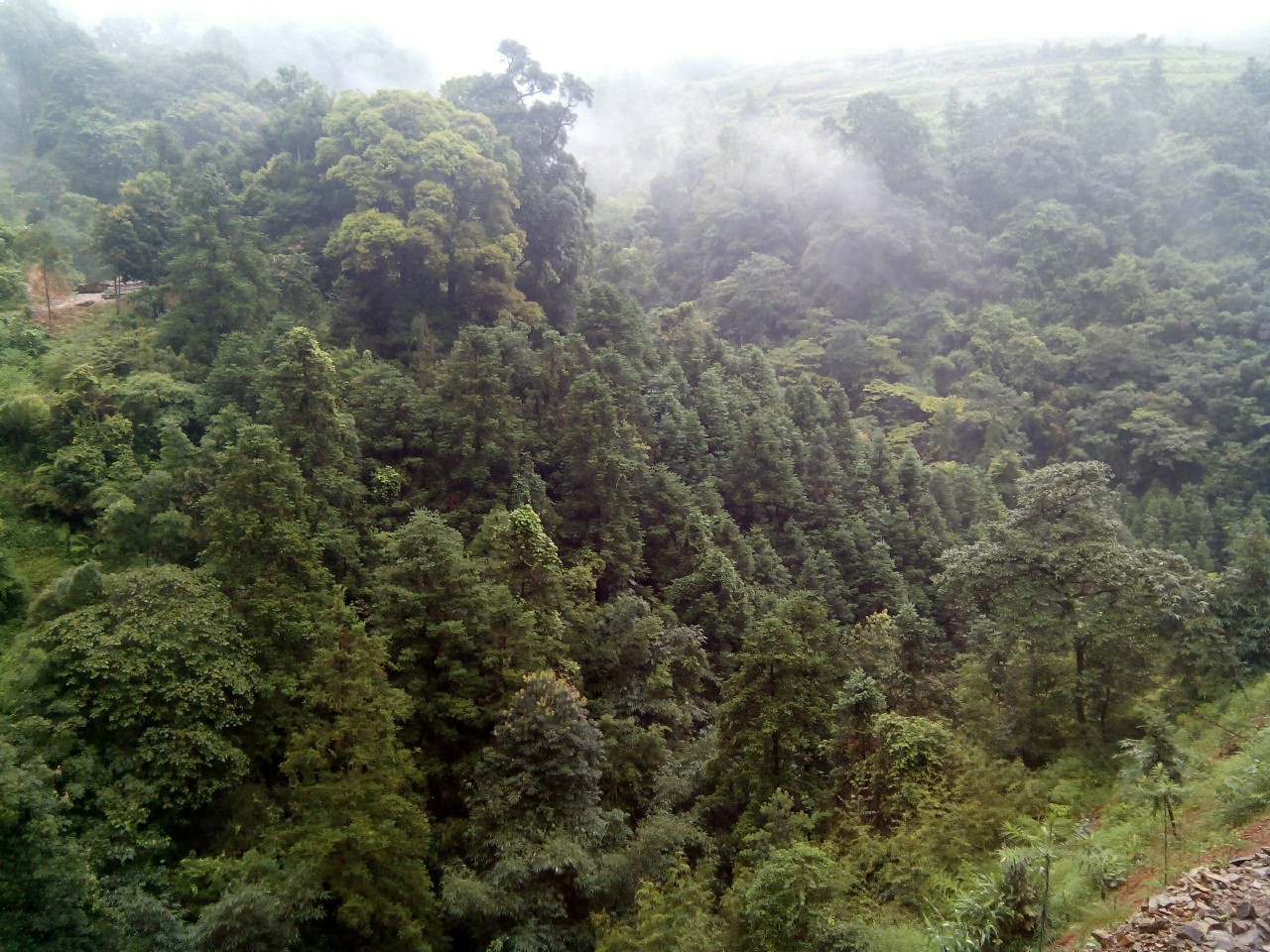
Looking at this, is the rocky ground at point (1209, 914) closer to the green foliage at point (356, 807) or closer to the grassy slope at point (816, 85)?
the green foliage at point (356, 807)

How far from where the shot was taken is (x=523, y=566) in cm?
1975

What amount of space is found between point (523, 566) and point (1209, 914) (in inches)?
580

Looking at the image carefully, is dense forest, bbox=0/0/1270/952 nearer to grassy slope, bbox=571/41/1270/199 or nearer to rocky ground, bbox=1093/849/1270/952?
rocky ground, bbox=1093/849/1270/952

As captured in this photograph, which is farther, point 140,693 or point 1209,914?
point 140,693

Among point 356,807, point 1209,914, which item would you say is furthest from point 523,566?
point 1209,914

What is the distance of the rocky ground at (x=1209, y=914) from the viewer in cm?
702

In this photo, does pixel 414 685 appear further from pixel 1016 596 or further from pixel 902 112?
pixel 902 112

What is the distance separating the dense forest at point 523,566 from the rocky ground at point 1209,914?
117 cm

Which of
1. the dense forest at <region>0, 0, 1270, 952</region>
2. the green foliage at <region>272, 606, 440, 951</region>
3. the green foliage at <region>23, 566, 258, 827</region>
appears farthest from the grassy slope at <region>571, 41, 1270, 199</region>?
the green foliage at <region>272, 606, 440, 951</region>

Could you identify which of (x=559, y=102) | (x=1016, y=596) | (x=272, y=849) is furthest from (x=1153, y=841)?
(x=559, y=102)

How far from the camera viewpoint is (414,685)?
17609 mm

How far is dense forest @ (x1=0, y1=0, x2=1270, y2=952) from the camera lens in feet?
41.3

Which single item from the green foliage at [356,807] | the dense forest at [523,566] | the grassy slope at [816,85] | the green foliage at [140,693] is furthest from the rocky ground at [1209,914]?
the grassy slope at [816,85]

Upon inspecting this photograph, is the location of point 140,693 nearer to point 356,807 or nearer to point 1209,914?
point 356,807
